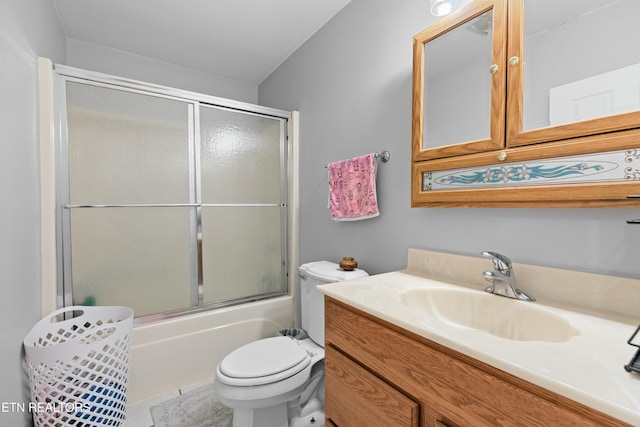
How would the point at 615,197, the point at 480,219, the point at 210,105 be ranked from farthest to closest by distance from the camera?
1. the point at 210,105
2. the point at 480,219
3. the point at 615,197

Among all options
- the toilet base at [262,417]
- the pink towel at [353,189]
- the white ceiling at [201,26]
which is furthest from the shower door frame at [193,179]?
the toilet base at [262,417]

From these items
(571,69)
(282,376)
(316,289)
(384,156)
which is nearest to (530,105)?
(571,69)

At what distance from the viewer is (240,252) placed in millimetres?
2145

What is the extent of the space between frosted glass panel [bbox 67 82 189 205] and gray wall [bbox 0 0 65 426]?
20cm

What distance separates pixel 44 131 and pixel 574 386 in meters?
2.22

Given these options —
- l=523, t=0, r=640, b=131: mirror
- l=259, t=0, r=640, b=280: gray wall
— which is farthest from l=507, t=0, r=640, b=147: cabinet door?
l=259, t=0, r=640, b=280: gray wall

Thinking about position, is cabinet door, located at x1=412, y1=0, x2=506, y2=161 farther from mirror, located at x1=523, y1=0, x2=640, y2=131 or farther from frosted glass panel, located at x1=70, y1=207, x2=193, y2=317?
frosted glass panel, located at x1=70, y1=207, x2=193, y2=317

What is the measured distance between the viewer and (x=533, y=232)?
0.94 metres

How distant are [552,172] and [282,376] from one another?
4.16ft

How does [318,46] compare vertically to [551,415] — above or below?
above

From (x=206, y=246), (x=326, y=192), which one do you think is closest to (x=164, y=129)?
(x=206, y=246)

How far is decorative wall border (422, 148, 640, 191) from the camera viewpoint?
710 millimetres

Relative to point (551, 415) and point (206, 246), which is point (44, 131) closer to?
point (206, 246)

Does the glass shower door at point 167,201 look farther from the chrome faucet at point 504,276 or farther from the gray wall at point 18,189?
the chrome faucet at point 504,276
